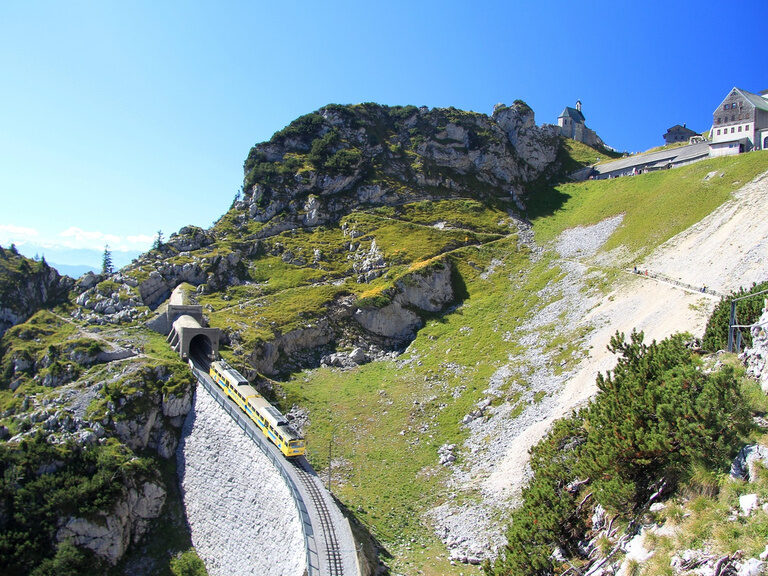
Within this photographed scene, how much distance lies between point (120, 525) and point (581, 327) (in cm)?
4535

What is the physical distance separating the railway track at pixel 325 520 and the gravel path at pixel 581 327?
27.3 feet

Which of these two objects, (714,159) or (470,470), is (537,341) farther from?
(714,159)

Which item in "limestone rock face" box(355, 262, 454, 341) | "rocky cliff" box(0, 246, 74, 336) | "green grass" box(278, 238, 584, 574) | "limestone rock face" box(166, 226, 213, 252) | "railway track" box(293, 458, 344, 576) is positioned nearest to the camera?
"railway track" box(293, 458, 344, 576)

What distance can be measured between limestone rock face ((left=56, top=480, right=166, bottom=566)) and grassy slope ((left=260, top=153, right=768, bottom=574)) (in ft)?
46.4

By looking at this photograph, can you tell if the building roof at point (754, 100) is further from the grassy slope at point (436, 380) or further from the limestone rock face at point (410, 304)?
the limestone rock face at point (410, 304)

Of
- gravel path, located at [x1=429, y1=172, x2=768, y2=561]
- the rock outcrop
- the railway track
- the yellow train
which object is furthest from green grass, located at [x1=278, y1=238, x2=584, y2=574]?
the yellow train

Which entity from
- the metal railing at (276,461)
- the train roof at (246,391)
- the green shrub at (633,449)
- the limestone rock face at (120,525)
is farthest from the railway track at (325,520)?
the limestone rock face at (120,525)

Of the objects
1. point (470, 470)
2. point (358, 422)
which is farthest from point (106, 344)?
point (470, 470)

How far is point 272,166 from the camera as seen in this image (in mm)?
96375

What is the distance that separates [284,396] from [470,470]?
22.8 m

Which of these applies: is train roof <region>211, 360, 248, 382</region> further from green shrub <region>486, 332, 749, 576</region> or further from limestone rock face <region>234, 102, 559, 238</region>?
limestone rock face <region>234, 102, 559, 238</region>

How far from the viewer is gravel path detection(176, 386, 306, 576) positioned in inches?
1271

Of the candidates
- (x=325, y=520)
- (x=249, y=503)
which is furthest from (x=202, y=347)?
(x=325, y=520)

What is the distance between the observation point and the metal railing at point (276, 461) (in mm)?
27969
